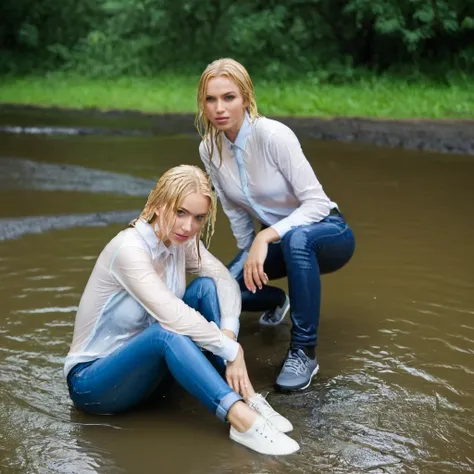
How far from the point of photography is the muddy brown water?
318cm

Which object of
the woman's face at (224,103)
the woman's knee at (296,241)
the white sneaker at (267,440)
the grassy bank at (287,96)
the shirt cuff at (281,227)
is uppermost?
the woman's face at (224,103)

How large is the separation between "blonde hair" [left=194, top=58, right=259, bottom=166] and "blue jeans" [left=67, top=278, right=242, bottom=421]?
0.76 m

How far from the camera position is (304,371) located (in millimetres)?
3807

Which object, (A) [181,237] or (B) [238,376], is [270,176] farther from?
(B) [238,376]

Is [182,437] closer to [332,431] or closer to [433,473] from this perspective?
[332,431]

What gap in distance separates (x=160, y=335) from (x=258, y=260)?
754 mm

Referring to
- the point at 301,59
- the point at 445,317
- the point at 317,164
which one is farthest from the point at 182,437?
the point at 301,59

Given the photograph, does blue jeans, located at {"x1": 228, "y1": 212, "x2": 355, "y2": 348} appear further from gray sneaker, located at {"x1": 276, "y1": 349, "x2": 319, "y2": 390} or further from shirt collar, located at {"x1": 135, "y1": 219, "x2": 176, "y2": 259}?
shirt collar, located at {"x1": 135, "y1": 219, "x2": 176, "y2": 259}

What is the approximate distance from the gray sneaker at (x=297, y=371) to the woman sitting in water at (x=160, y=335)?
0.39 meters

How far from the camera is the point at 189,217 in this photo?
334cm

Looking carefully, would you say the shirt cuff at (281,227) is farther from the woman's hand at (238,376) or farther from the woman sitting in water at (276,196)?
the woman's hand at (238,376)

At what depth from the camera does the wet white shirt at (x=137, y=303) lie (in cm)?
325

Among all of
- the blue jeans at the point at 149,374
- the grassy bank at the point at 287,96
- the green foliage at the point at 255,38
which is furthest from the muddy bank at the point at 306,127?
the blue jeans at the point at 149,374

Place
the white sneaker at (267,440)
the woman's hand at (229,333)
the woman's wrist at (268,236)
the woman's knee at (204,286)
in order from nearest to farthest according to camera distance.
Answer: the white sneaker at (267,440) < the woman's hand at (229,333) < the woman's knee at (204,286) < the woman's wrist at (268,236)
